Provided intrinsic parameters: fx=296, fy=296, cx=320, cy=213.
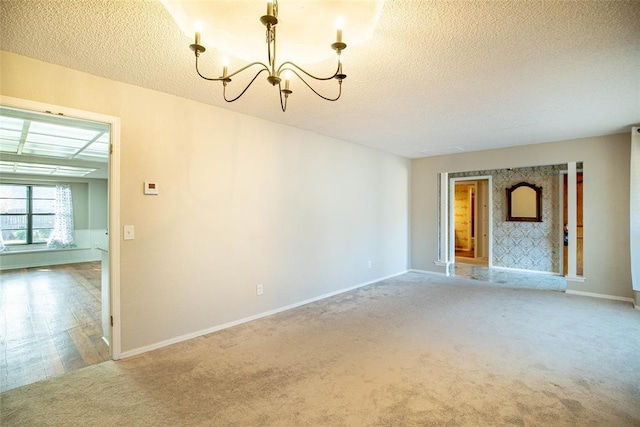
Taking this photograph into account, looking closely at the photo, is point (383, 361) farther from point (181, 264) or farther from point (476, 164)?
point (476, 164)

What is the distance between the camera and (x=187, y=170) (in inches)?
119

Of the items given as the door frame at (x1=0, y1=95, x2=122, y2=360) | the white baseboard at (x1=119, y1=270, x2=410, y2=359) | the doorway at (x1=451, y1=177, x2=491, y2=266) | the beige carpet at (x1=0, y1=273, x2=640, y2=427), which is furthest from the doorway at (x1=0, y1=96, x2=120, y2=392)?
the doorway at (x1=451, y1=177, x2=491, y2=266)

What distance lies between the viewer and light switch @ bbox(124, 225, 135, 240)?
264 cm

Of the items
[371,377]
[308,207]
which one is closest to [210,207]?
[308,207]

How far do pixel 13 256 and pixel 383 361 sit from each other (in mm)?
9603

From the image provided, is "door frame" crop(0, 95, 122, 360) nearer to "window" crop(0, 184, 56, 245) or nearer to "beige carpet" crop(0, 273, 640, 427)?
"beige carpet" crop(0, 273, 640, 427)

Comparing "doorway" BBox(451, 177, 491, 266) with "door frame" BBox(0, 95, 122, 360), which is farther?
"doorway" BBox(451, 177, 491, 266)

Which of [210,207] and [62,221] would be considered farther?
[62,221]

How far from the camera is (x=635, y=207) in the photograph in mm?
3967

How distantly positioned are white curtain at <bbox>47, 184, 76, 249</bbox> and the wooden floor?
2.34 metres

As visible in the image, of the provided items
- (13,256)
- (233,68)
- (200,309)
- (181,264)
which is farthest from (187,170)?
(13,256)

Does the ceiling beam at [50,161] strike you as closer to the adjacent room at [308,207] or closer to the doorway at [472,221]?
the adjacent room at [308,207]

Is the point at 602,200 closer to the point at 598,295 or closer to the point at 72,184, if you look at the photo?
the point at 598,295

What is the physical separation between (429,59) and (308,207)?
2.46m
